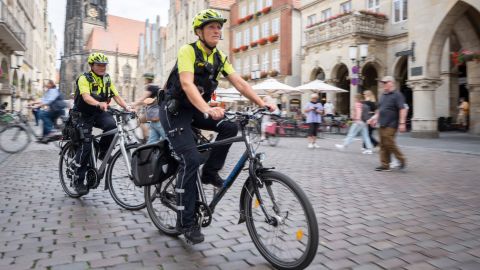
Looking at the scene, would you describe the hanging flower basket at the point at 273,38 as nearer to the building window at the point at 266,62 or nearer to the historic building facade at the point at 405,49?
the building window at the point at 266,62

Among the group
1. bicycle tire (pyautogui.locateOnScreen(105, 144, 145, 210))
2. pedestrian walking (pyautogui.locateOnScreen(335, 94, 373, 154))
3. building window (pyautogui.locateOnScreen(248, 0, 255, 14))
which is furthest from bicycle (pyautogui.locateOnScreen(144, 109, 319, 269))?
building window (pyautogui.locateOnScreen(248, 0, 255, 14))

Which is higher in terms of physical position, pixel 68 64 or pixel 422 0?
pixel 68 64

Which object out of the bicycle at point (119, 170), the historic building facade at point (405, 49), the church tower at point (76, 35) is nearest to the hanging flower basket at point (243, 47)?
the historic building facade at point (405, 49)

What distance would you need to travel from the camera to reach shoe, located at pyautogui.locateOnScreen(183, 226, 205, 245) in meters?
3.49

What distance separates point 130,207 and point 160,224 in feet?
3.24

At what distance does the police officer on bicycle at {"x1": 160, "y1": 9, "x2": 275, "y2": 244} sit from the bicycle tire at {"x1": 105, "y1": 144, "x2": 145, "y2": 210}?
4.66 ft

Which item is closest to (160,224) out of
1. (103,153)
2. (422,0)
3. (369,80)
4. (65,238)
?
(65,238)

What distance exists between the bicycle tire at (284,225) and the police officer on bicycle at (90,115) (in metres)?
2.83

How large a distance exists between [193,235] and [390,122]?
6454mm

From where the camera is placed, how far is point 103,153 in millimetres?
5508

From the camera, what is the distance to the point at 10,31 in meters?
23.9

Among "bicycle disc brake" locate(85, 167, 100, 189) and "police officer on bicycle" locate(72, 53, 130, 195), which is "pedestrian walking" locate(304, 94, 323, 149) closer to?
"police officer on bicycle" locate(72, 53, 130, 195)

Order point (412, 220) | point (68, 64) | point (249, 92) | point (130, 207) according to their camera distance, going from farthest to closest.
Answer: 1. point (68, 64)
2. point (130, 207)
3. point (412, 220)
4. point (249, 92)

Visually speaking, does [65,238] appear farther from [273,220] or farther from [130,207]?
[273,220]
